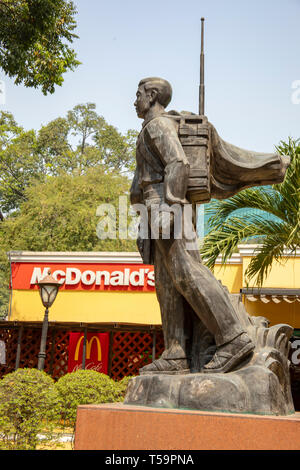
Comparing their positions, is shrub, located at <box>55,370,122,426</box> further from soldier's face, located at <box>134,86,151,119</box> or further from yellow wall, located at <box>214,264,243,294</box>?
yellow wall, located at <box>214,264,243,294</box>

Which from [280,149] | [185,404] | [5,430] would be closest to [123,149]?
[280,149]

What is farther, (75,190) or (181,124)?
(75,190)

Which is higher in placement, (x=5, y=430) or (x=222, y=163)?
(x=222, y=163)

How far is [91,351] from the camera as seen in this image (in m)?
13.2

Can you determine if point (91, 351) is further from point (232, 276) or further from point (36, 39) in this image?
point (36, 39)

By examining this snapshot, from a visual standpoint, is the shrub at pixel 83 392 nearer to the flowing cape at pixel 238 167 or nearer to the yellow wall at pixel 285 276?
the flowing cape at pixel 238 167

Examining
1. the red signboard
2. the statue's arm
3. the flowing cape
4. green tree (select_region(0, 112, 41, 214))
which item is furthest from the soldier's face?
green tree (select_region(0, 112, 41, 214))

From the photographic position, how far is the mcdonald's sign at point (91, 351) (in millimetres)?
12969

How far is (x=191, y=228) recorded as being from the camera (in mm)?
3406

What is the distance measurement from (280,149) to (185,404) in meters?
5.71

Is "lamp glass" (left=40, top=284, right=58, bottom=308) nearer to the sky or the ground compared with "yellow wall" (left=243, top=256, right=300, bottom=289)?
nearer to the ground

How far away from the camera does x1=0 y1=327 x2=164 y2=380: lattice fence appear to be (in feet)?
41.3

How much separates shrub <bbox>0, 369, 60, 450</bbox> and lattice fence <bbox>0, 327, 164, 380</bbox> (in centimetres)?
674
